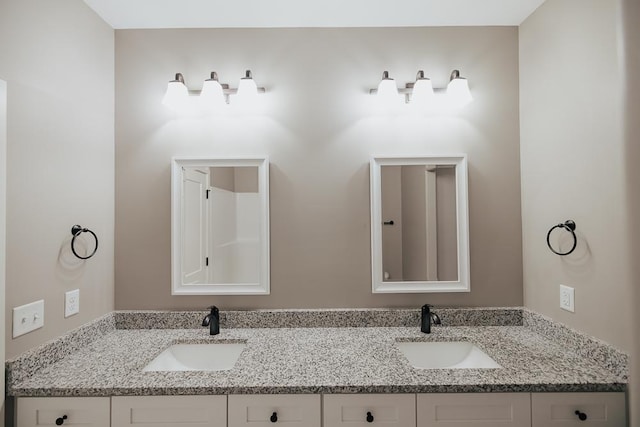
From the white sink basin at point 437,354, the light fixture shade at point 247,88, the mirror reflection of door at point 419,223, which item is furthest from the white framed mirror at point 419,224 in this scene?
the light fixture shade at point 247,88

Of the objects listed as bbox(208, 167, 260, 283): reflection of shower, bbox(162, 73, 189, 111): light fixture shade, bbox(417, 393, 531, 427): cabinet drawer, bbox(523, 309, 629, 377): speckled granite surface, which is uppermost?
bbox(162, 73, 189, 111): light fixture shade

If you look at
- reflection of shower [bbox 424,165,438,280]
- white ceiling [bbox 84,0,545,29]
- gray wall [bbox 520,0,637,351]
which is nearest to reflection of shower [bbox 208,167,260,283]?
white ceiling [bbox 84,0,545,29]

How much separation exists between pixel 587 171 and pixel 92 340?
7.83 feet

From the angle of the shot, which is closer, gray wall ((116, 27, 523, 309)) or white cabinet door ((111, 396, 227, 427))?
white cabinet door ((111, 396, 227, 427))

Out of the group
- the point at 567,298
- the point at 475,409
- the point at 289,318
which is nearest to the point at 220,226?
the point at 289,318

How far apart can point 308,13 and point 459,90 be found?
0.89m

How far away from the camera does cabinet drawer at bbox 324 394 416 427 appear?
50.7 inches

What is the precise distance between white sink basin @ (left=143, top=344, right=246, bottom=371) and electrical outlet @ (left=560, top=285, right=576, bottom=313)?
5.02 ft

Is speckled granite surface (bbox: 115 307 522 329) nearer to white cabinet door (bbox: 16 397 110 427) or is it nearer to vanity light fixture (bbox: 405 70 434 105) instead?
white cabinet door (bbox: 16 397 110 427)

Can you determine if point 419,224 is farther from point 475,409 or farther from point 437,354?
point 475,409

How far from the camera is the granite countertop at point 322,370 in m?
1.28

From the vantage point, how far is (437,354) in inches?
68.7

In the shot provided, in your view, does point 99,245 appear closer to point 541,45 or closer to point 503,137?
point 503,137

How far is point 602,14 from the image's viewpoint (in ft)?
4.53
